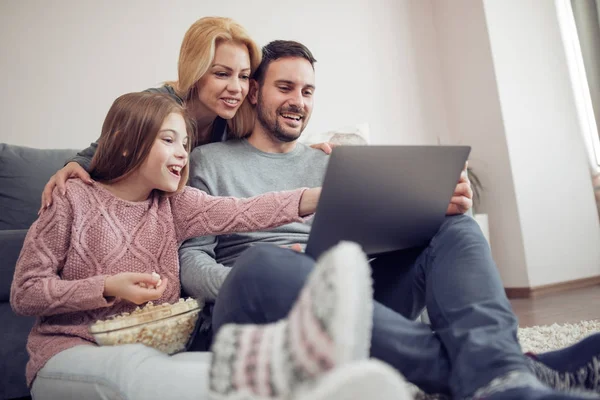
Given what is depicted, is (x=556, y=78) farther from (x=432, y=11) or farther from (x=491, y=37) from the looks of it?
(x=432, y=11)

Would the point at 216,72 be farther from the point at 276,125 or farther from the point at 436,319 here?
the point at 436,319

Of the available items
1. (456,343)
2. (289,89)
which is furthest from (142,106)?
(456,343)

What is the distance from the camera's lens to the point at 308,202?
3.70 ft

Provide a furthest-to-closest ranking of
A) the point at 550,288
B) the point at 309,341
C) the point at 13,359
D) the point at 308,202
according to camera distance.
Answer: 1. the point at 550,288
2. the point at 13,359
3. the point at 308,202
4. the point at 309,341

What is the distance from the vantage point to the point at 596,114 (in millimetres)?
2945

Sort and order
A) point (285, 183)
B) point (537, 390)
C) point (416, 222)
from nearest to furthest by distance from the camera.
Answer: point (537, 390) < point (416, 222) < point (285, 183)

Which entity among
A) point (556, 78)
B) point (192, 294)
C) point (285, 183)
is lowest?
point (192, 294)

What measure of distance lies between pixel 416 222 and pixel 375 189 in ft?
0.60

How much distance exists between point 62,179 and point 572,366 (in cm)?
109

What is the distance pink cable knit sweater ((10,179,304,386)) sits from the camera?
0.98 m

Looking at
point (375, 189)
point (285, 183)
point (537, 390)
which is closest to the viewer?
point (537, 390)

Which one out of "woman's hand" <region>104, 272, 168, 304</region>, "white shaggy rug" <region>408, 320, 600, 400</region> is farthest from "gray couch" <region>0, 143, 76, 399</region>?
"white shaggy rug" <region>408, 320, 600, 400</region>

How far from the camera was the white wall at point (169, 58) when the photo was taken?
2375 millimetres

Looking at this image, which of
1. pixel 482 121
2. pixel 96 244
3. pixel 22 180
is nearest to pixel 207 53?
pixel 96 244
